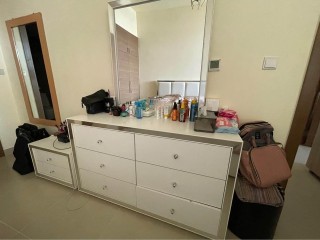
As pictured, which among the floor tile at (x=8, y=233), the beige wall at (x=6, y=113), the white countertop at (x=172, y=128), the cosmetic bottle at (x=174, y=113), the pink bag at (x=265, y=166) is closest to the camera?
the white countertop at (x=172, y=128)

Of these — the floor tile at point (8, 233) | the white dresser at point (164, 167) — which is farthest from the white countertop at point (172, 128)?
the floor tile at point (8, 233)

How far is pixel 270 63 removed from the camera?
1059mm

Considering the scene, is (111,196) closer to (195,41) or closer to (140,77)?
(140,77)

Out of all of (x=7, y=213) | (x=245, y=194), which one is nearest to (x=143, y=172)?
(x=245, y=194)

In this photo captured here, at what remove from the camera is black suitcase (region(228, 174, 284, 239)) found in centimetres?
95

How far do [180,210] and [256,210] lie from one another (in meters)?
0.53

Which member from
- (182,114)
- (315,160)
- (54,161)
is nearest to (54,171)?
(54,161)

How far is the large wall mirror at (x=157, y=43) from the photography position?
1154mm

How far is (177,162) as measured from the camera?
98cm

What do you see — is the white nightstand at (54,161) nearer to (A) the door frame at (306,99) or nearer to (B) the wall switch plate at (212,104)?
A: (B) the wall switch plate at (212,104)

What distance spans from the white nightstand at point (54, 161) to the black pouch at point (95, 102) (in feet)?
1.71

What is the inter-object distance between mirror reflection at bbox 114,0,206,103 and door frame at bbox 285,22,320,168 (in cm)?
77

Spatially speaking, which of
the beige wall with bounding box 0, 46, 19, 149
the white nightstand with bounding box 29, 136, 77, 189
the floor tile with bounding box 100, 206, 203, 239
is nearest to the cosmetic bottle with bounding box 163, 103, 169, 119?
the floor tile with bounding box 100, 206, 203, 239

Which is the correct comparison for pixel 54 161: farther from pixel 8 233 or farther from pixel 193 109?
pixel 193 109
